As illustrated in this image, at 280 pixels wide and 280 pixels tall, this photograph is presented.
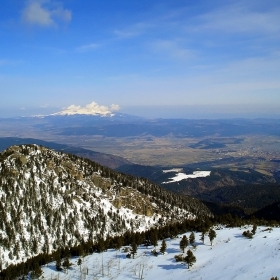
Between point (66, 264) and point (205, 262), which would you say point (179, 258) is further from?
point (66, 264)

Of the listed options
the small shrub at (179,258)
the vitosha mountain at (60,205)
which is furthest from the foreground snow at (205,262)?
the vitosha mountain at (60,205)

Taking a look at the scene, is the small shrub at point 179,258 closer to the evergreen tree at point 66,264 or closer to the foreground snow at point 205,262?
the foreground snow at point 205,262

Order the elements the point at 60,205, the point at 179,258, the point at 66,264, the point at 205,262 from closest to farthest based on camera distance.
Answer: the point at 205,262
the point at 179,258
the point at 66,264
the point at 60,205

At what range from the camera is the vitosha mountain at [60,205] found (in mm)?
92938

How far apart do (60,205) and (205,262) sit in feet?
223

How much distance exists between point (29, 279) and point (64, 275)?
6.28m

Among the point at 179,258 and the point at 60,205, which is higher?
the point at 179,258

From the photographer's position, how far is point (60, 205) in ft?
351

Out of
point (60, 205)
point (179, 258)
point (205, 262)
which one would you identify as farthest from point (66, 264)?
point (60, 205)

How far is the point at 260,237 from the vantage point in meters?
59.9

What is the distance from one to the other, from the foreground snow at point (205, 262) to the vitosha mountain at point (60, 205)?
34.4m

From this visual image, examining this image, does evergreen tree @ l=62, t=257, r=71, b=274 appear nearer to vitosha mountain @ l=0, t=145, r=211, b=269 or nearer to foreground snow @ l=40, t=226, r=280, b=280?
foreground snow @ l=40, t=226, r=280, b=280

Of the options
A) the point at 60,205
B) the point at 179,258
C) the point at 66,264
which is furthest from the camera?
the point at 60,205

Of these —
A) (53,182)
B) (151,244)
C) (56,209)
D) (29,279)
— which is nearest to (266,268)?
(151,244)
